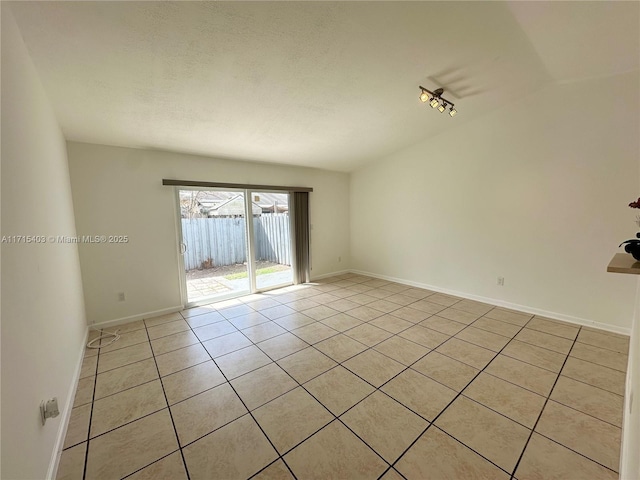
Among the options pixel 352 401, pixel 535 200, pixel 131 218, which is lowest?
pixel 352 401

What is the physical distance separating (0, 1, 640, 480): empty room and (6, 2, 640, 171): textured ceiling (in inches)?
0.9

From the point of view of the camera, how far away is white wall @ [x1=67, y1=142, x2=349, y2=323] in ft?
10.2

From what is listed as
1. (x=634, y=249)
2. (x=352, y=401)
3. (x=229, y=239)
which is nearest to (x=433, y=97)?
(x=634, y=249)

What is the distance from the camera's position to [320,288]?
4.93 metres

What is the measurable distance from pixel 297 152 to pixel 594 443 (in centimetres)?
425

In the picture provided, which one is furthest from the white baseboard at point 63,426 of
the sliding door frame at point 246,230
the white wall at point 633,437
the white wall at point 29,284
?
the white wall at point 633,437

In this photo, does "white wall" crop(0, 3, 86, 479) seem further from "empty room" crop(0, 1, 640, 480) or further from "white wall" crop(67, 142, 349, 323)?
"white wall" crop(67, 142, 349, 323)

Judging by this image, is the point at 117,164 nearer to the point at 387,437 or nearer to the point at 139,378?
the point at 139,378

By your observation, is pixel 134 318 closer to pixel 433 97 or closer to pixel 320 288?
pixel 320 288

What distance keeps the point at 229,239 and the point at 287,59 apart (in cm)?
302

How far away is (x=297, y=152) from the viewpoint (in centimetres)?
421

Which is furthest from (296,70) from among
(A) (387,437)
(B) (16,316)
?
(A) (387,437)

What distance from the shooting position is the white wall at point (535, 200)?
2844mm

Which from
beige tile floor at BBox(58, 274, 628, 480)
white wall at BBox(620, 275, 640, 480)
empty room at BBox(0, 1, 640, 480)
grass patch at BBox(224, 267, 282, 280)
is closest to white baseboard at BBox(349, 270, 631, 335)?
empty room at BBox(0, 1, 640, 480)
